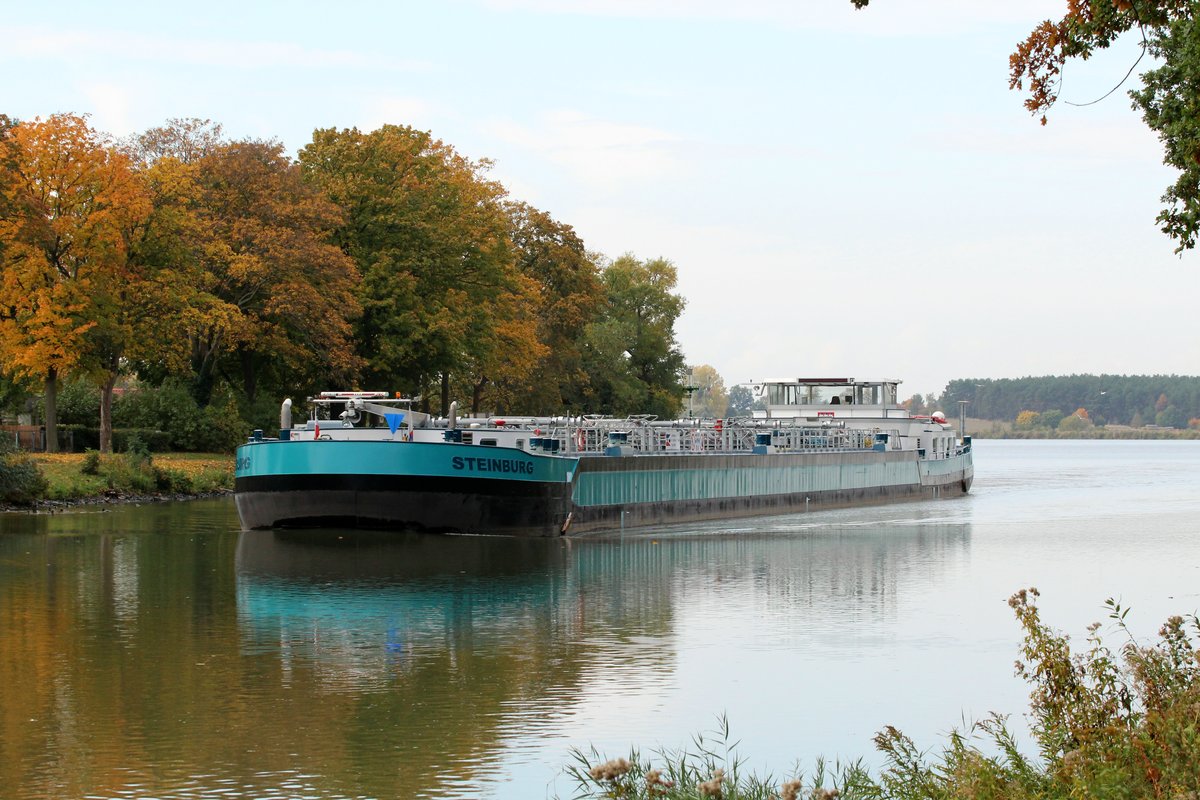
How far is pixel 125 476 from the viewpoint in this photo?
46.8 metres

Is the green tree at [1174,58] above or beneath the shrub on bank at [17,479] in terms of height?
above

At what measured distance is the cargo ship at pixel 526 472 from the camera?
34.5 meters

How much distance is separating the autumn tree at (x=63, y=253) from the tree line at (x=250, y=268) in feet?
0.20

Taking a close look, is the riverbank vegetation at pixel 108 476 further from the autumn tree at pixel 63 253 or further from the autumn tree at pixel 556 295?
the autumn tree at pixel 556 295

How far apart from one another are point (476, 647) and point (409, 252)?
46.5m

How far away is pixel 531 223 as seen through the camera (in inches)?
3430

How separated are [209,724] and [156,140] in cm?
4861

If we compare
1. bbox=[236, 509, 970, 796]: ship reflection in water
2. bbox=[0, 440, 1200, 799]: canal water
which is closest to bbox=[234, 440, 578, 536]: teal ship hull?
bbox=[236, 509, 970, 796]: ship reflection in water

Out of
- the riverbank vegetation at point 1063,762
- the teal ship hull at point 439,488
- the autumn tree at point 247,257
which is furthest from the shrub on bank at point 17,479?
the riverbank vegetation at point 1063,762

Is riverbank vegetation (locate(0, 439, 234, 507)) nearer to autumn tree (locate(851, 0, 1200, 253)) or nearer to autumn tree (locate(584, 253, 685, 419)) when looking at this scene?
autumn tree (locate(851, 0, 1200, 253))

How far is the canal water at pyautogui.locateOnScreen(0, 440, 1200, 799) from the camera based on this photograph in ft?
44.5

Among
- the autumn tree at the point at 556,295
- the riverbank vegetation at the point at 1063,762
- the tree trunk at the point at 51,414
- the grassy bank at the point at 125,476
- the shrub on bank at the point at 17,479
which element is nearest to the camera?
the riverbank vegetation at the point at 1063,762

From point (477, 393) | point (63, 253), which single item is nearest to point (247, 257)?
point (63, 253)

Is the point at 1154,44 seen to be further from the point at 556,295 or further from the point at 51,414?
the point at 556,295
